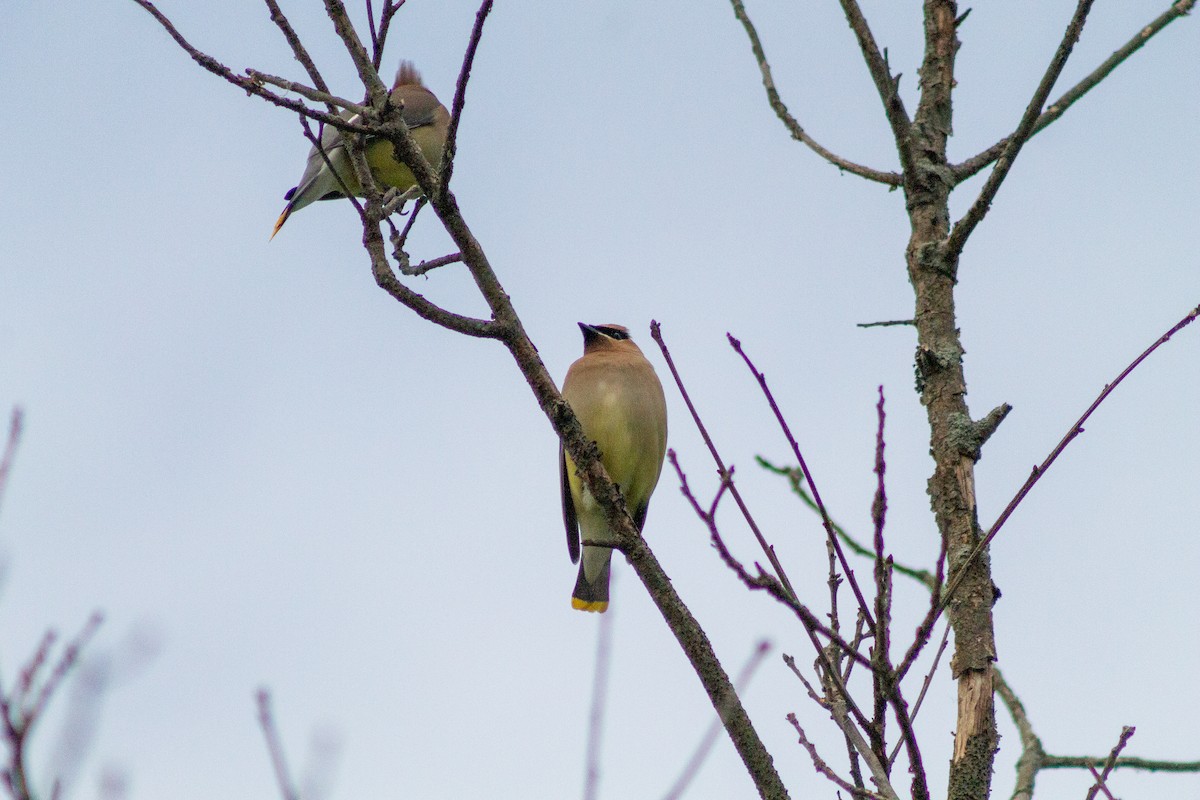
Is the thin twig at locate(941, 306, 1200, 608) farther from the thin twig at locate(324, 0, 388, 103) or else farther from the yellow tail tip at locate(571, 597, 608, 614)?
the yellow tail tip at locate(571, 597, 608, 614)

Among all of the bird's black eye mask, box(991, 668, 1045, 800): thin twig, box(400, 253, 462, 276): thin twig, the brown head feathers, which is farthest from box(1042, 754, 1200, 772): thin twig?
the brown head feathers

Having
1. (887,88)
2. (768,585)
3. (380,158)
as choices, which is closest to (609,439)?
(380,158)

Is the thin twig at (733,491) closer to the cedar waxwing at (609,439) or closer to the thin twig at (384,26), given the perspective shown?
the thin twig at (384,26)

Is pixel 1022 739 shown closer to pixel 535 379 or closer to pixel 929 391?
pixel 929 391

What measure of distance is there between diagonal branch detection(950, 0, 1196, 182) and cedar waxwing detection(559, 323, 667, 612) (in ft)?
7.81

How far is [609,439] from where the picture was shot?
6090 millimetres

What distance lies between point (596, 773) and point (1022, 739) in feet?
5.74

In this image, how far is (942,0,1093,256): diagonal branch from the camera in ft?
10.9

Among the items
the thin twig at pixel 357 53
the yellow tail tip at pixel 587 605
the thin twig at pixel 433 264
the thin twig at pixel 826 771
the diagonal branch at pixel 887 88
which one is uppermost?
the diagonal branch at pixel 887 88

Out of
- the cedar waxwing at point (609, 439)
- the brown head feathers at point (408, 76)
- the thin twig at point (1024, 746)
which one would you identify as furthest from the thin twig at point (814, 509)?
the brown head feathers at point (408, 76)

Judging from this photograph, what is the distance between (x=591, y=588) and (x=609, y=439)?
2.73ft

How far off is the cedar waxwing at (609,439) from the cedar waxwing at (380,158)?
129cm

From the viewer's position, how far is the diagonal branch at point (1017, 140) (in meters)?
3.32

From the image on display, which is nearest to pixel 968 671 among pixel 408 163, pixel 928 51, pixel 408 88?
pixel 408 163
